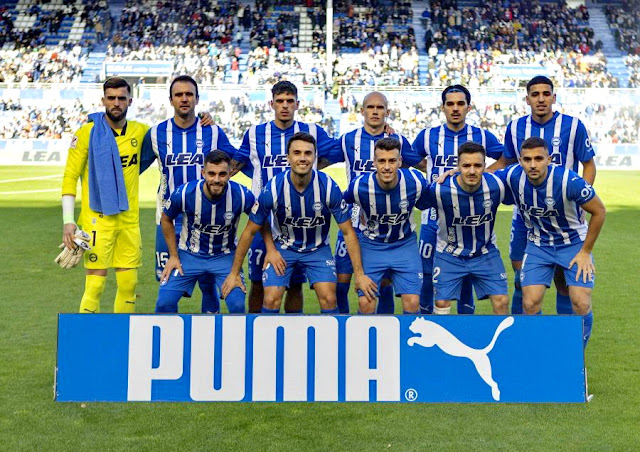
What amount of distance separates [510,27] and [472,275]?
3306 cm

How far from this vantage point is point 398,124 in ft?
92.3

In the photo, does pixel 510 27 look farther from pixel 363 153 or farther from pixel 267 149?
pixel 267 149

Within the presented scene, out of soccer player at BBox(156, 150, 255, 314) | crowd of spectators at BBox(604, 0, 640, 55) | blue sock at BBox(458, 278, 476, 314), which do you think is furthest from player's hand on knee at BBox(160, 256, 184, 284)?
crowd of spectators at BBox(604, 0, 640, 55)

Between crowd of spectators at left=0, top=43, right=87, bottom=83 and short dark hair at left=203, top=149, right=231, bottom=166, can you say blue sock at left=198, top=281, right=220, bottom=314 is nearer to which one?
short dark hair at left=203, top=149, right=231, bottom=166

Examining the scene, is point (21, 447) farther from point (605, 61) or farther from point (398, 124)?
point (605, 61)

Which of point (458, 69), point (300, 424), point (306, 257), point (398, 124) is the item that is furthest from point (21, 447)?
point (458, 69)

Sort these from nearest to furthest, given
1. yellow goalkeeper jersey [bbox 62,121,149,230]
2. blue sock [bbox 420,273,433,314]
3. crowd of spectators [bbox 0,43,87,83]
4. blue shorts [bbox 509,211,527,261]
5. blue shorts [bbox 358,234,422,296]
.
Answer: blue shorts [bbox 358,234,422,296], yellow goalkeeper jersey [bbox 62,121,149,230], blue shorts [bbox 509,211,527,261], blue sock [bbox 420,273,433,314], crowd of spectators [bbox 0,43,87,83]

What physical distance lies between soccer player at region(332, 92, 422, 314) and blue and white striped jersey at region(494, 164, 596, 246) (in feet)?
3.34

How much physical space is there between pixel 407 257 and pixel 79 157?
2.47 m

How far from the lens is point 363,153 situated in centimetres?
669

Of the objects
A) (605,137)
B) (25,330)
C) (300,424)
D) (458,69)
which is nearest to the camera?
(300,424)

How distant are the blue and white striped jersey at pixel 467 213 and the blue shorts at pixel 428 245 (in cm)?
45

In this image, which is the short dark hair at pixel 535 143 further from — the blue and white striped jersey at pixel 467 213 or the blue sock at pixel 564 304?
the blue sock at pixel 564 304

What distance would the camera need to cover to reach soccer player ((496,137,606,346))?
5801mm
